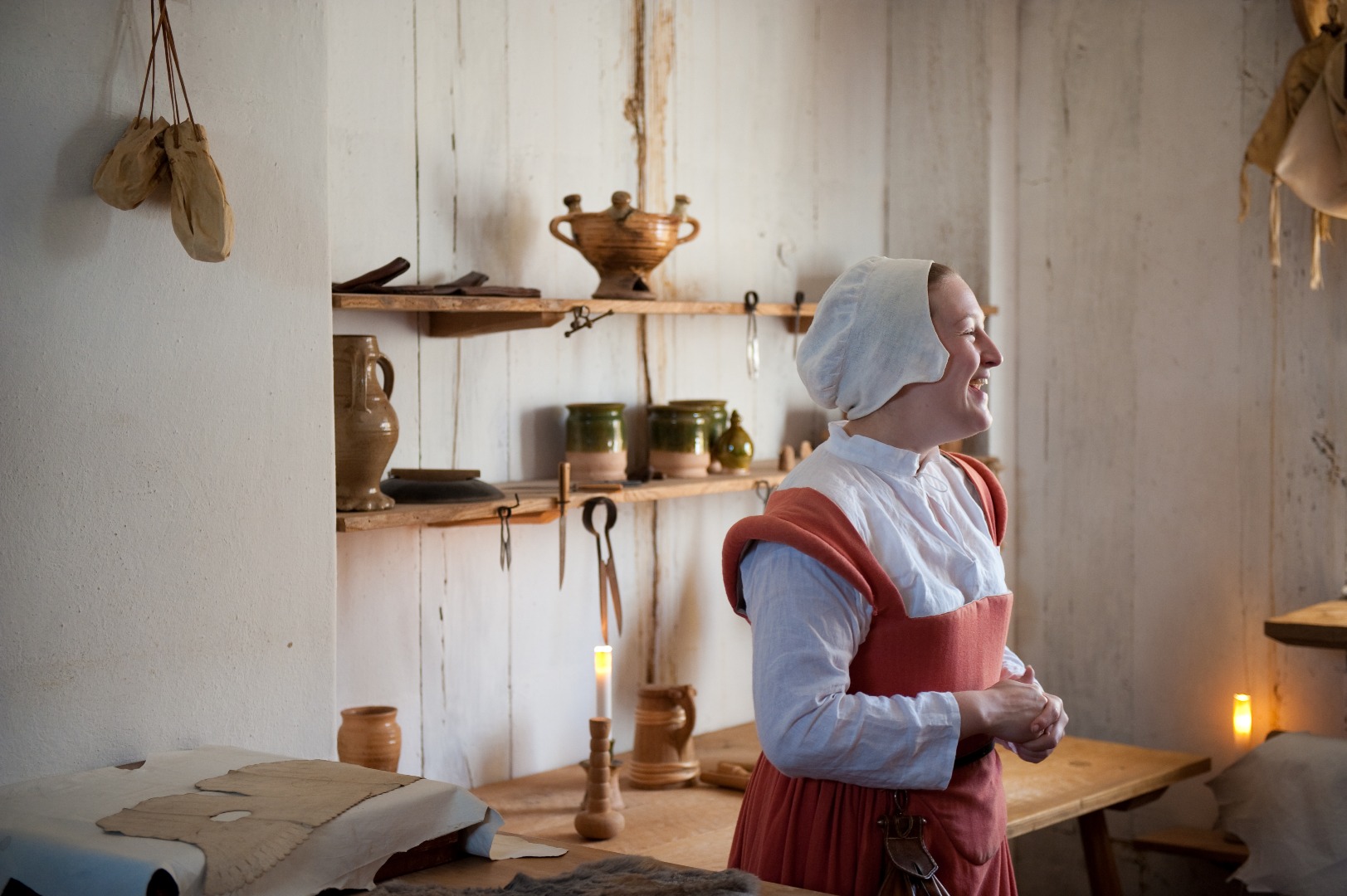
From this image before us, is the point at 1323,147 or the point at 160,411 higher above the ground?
the point at 1323,147

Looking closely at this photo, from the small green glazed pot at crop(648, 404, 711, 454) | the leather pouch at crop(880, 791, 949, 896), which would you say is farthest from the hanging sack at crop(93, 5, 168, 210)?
the small green glazed pot at crop(648, 404, 711, 454)

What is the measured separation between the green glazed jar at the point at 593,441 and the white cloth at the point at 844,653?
3.67 ft

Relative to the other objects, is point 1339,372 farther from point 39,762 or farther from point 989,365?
point 39,762

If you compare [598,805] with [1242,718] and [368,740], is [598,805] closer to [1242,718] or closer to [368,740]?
[368,740]

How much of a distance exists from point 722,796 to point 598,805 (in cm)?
37

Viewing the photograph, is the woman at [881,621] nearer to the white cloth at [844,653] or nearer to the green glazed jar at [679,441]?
the white cloth at [844,653]

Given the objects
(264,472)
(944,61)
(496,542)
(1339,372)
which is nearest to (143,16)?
(264,472)

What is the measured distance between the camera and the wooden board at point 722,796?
2426mm

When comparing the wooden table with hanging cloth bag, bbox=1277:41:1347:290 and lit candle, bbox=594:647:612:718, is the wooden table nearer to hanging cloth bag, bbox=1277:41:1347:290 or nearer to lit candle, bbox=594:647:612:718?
lit candle, bbox=594:647:612:718

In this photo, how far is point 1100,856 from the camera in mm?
3008

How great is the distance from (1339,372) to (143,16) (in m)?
2.64

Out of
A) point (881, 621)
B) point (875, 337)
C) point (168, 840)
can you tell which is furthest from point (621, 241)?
point (168, 840)

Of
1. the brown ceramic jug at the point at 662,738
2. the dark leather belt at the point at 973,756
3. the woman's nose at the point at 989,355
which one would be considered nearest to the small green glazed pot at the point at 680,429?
the brown ceramic jug at the point at 662,738

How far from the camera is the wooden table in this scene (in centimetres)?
243
